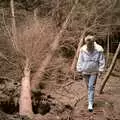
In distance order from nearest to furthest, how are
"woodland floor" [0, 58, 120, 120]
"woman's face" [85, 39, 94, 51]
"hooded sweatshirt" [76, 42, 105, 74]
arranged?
"woman's face" [85, 39, 94, 51] → "hooded sweatshirt" [76, 42, 105, 74] → "woodland floor" [0, 58, 120, 120]

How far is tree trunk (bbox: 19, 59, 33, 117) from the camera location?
1023cm

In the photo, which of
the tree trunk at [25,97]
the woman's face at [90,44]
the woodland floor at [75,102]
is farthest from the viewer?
the tree trunk at [25,97]

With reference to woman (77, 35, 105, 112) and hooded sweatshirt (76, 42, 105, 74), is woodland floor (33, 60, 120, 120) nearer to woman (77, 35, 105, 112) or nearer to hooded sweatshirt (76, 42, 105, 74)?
woman (77, 35, 105, 112)

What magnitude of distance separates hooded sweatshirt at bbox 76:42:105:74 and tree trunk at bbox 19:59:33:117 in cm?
209

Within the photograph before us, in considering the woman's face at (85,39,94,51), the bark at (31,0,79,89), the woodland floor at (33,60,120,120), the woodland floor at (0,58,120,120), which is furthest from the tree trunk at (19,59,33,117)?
the woman's face at (85,39,94,51)

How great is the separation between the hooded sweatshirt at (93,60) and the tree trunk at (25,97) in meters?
2.09

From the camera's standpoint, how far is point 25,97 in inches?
429

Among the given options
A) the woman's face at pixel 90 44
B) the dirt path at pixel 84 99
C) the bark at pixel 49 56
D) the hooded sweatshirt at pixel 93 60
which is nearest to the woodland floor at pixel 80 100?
the dirt path at pixel 84 99

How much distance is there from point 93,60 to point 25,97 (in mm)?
2750

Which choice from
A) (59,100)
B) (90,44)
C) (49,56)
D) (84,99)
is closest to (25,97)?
(59,100)

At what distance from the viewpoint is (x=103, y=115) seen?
9.77 meters

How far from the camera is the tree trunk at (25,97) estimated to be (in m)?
10.2

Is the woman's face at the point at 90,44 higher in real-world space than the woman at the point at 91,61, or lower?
higher

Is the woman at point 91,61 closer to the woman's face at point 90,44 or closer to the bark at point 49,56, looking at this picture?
the woman's face at point 90,44
